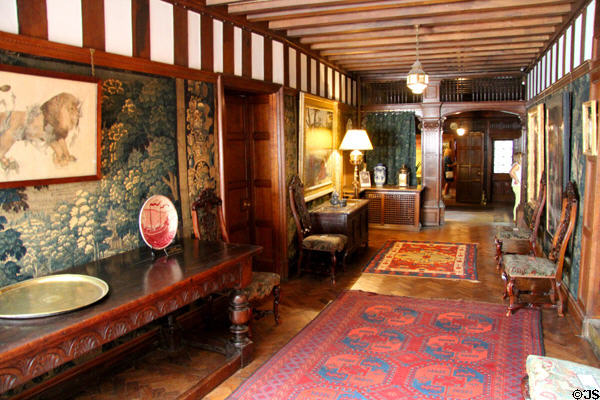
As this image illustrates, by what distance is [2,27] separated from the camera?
8.29 feet

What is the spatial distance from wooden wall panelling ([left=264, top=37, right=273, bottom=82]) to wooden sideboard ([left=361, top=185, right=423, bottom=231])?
4150 millimetres

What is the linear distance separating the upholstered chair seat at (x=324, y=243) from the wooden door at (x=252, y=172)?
427mm

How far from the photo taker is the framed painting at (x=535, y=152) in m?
6.32

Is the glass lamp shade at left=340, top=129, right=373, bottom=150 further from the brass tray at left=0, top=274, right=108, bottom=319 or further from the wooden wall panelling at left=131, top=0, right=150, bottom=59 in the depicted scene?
the brass tray at left=0, top=274, right=108, bottom=319

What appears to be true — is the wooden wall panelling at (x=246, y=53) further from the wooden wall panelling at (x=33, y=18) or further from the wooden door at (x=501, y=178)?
the wooden door at (x=501, y=178)

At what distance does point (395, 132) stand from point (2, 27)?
790 cm

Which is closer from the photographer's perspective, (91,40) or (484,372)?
(91,40)

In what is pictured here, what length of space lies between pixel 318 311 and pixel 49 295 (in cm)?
273

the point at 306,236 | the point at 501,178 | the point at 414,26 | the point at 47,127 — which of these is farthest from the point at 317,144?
the point at 501,178

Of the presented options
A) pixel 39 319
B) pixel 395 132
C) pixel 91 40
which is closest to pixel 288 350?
pixel 39 319

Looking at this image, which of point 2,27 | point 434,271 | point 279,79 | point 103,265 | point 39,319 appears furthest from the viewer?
point 434,271

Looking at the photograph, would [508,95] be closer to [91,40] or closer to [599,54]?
[599,54]

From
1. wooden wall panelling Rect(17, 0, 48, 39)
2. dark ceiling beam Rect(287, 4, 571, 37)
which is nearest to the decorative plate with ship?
wooden wall panelling Rect(17, 0, 48, 39)

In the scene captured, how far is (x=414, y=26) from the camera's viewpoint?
17.5 feet
